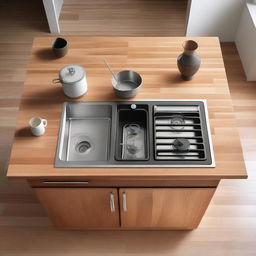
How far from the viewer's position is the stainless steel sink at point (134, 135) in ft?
4.99

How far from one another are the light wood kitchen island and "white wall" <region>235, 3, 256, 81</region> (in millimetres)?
1028

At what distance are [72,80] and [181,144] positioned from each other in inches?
26.5

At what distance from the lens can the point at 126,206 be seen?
1.78 m

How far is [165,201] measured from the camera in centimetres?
→ 172

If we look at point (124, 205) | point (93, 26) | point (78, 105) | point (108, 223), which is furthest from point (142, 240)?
point (93, 26)

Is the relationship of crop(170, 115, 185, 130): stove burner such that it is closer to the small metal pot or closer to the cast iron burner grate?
the cast iron burner grate

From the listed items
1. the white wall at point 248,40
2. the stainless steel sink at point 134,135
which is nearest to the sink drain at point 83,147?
the stainless steel sink at point 134,135

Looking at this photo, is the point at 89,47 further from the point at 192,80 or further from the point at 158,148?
the point at 158,148

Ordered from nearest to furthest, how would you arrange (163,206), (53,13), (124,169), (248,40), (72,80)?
(124,169), (72,80), (163,206), (248,40), (53,13)

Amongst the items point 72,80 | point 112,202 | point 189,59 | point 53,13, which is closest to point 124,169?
point 112,202

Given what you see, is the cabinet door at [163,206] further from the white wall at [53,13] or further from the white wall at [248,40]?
the white wall at [53,13]

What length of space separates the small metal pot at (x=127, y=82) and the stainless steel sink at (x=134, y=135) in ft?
0.17

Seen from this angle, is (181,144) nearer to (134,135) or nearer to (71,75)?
(134,135)

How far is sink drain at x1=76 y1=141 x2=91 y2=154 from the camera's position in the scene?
1.74m
